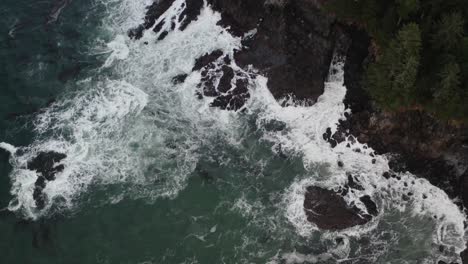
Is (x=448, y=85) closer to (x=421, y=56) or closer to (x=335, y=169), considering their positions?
(x=421, y=56)

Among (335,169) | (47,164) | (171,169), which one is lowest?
(47,164)

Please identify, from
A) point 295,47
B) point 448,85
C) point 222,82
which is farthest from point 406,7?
point 222,82

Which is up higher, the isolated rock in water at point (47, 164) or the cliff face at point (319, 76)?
the cliff face at point (319, 76)

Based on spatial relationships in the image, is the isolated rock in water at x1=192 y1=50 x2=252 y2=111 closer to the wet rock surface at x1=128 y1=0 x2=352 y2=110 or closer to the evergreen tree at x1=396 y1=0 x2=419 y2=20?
the wet rock surface at x1=128 y1=0 x2=352 y2=110

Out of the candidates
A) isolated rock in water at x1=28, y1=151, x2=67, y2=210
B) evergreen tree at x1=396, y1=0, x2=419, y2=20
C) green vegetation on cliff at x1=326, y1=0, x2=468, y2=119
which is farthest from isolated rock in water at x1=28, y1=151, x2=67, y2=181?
evergreen tree at x1=396, y1=0, x2=419, y2=20

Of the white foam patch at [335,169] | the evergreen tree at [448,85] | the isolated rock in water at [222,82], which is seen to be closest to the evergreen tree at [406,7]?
the evergreen tree at [448,85]

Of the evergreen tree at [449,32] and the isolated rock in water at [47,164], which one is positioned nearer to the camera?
the evergreen tree at [449,32]

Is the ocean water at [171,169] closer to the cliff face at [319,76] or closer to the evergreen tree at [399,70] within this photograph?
the cliff face at [319,76]

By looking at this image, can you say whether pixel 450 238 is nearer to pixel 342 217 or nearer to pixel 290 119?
pixel 342 217
